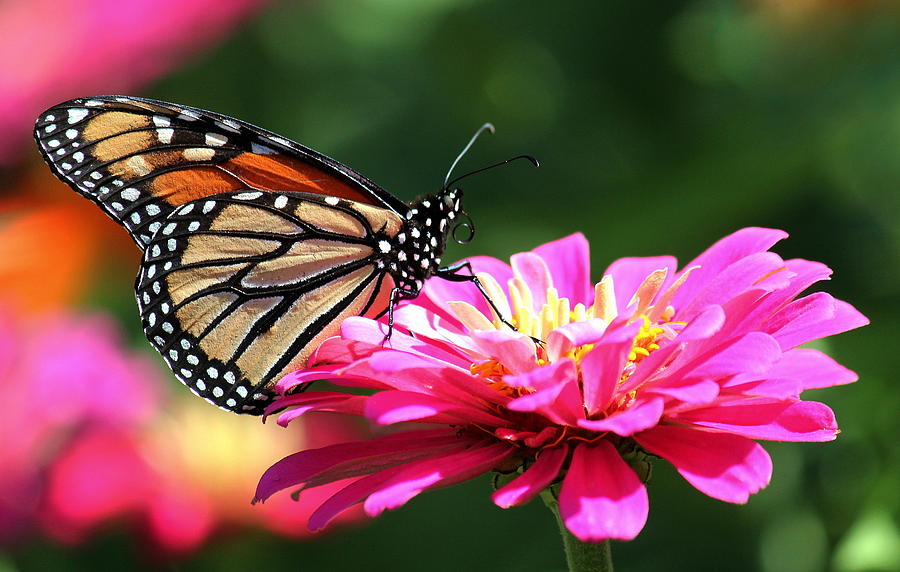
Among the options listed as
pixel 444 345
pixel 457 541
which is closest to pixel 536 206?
pixel 457 541

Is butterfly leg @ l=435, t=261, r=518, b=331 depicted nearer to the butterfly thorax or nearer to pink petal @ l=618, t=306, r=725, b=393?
the butterfly thorax

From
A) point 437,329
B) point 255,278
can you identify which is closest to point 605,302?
point 437,329

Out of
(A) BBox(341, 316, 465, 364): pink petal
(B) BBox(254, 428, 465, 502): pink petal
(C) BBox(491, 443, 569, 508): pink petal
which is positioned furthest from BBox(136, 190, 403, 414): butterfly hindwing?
(C) BBox(491, 443, 569, 508): pink petal

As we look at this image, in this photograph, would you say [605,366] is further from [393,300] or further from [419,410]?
[393,300]

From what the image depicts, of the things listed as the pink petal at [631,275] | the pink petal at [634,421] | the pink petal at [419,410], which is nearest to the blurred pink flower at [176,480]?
the pink petal at [631,275]

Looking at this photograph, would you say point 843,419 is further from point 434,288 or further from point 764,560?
point 434,288
